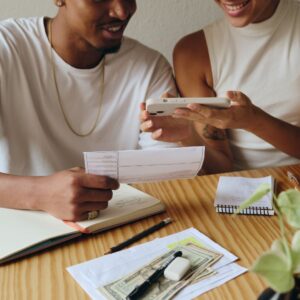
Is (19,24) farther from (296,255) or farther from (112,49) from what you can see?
(296,255)

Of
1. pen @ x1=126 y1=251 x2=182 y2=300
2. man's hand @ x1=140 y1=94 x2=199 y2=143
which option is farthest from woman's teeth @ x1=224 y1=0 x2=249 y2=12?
pen @ x1=126 y1=251 x2=182 y2=300

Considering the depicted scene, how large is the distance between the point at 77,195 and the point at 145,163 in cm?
15

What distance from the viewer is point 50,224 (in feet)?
2.81

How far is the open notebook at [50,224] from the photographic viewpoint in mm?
784

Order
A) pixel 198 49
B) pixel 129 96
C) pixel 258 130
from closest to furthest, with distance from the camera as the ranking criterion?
pixel 258 130 < pixel 129 96 < pixel 198 49

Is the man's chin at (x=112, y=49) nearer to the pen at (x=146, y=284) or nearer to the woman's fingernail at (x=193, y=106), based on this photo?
the woman's fingernail at (x=193, y=106)

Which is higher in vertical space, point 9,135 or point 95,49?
point 95,49

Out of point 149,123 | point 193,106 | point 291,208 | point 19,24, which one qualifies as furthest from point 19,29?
point 291,208

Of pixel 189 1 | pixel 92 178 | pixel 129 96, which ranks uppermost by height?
pixel 189 1

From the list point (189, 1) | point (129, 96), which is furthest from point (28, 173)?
point (189, 1)

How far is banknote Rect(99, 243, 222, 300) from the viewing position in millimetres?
664

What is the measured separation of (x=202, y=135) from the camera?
142cm

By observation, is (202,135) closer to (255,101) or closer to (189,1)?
(255,101)

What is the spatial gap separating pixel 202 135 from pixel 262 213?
1.74 ft
